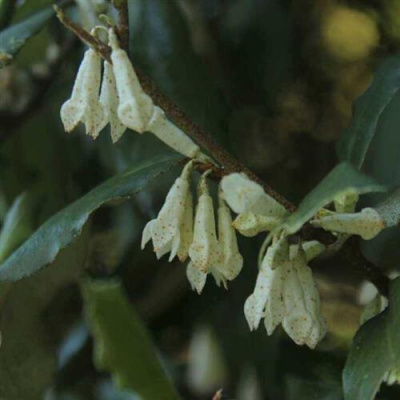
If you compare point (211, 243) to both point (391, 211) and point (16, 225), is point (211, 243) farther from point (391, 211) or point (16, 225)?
point (16, 225)

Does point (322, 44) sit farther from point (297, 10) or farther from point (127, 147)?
point (127, 147)

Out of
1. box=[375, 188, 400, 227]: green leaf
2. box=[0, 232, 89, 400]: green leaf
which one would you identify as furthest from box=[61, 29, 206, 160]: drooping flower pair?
box=[0, 232, 89, 400]: green leaf

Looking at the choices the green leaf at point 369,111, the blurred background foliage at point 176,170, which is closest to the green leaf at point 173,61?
the blurred background foliage at point 176,170

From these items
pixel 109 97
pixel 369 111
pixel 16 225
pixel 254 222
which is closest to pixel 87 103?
pixel 109 97

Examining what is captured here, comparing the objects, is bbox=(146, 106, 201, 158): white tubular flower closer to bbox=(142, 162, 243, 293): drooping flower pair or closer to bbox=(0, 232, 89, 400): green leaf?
bbox=(142, 162, 243, 293): drooping flower pair

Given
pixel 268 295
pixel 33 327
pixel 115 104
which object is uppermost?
pixel 115 104

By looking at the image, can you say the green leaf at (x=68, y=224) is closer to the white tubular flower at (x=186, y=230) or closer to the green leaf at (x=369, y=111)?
the white tubular flower at (x=186, y=230)

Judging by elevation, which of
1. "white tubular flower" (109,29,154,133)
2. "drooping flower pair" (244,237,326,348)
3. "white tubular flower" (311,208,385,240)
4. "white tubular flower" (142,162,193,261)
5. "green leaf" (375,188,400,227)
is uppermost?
"white tubular flower" (109,29,154,133)
